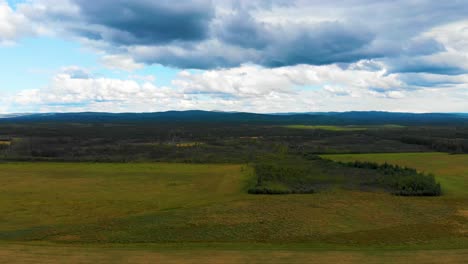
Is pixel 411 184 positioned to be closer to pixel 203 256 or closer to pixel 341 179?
pixel 341 179

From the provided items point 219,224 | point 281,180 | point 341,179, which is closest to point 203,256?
point 219,224

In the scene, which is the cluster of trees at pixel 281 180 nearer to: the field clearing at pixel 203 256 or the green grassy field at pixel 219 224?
the green grassy field at pixel 219 224

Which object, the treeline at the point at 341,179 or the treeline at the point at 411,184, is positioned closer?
the treeline at the point at 411,184

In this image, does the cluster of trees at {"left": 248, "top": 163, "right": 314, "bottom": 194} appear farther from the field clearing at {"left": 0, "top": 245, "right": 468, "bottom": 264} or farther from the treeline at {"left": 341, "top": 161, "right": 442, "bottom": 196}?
the field clearing at {"left": 0, "top": 245, "right": 468, "bottom": 264}

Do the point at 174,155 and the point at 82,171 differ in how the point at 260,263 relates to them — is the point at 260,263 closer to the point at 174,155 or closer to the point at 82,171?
the point at 82,171

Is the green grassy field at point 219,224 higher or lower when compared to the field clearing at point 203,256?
lower

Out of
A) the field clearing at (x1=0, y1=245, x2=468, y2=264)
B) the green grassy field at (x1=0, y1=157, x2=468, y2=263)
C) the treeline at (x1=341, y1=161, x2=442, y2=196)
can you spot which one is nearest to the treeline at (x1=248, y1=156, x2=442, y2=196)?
the treeline at (x1=341, y1=161, x2=442, y2=196)

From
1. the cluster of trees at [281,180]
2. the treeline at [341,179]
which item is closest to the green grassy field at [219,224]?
the cluster of trees at [281,180]

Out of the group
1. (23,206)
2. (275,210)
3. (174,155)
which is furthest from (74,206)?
(174,155)

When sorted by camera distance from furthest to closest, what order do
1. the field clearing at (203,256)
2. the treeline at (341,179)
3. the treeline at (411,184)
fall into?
the treeline at (341,179) → the treeline at (411,184) → the field clearing at (203,256)
